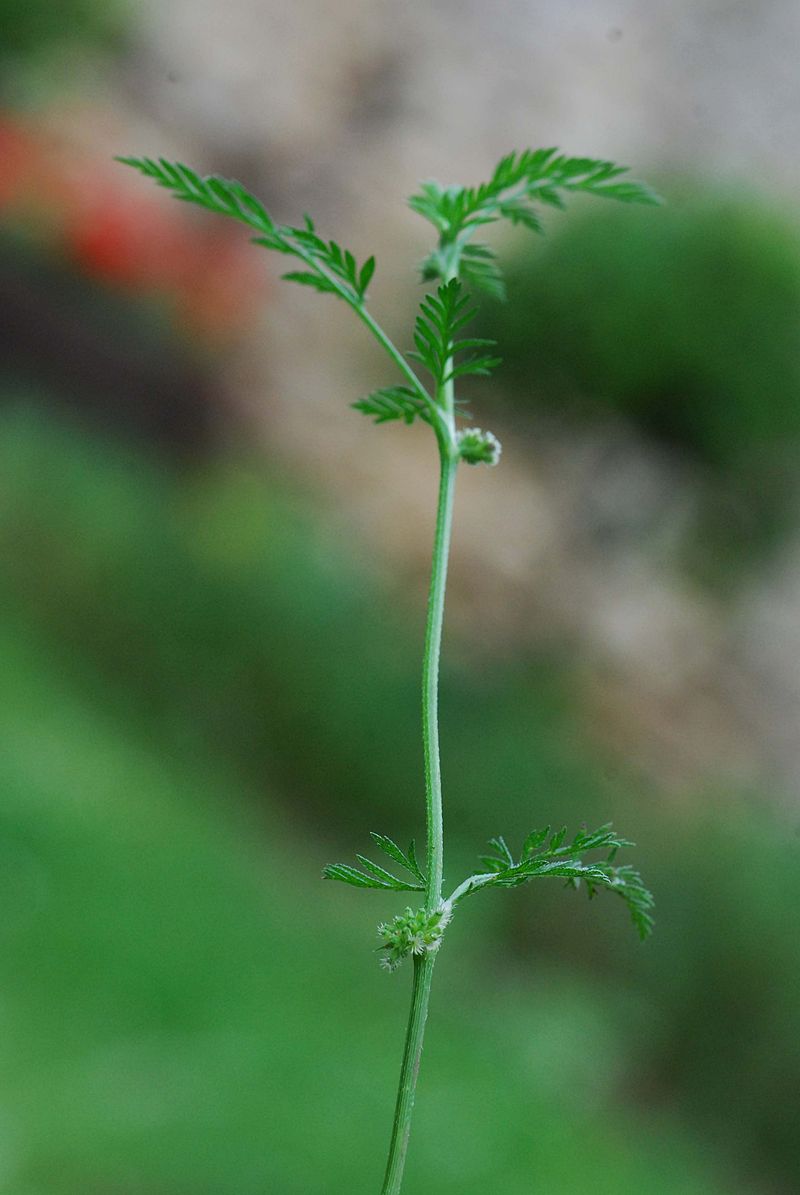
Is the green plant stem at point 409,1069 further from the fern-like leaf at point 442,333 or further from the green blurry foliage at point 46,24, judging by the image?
the green blurry foliage at point 46,24

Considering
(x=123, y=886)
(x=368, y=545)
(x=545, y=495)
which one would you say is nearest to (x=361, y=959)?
(x=123, y=886)

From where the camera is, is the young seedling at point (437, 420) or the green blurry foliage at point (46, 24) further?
the green blurry foliage at point (46, 24)

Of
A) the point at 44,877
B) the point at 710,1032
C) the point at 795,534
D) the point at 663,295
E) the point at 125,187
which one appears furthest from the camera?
the point at 125,187

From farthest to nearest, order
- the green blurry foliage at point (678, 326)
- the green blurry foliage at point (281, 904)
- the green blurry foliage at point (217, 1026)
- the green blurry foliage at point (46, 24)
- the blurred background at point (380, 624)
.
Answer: the green blurry foliage at point (46, 24) < the green blurry foliage at point (678, 326) < the blurred background at point (380, 624) < the green blurry foliage at point (281, 904) < the green blurry foliage at point (217, 1026)

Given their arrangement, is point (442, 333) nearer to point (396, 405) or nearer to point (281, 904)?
point (396, 405)

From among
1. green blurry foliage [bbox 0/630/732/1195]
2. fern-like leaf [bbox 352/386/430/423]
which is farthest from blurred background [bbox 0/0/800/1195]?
fern-like leaf [bbox 352/386/430/423]

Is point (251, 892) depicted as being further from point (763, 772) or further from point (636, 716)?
point (763, 772)

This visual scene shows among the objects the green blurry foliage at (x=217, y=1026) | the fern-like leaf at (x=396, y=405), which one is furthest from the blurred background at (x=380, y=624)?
the fern-like leaf at (x=396, y=405)

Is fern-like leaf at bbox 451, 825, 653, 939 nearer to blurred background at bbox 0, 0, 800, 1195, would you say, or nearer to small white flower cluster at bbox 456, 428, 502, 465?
small white flower cluster at bbox 456, 428, 502, 465

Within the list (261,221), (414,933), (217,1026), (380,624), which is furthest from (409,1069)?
(380,624)
